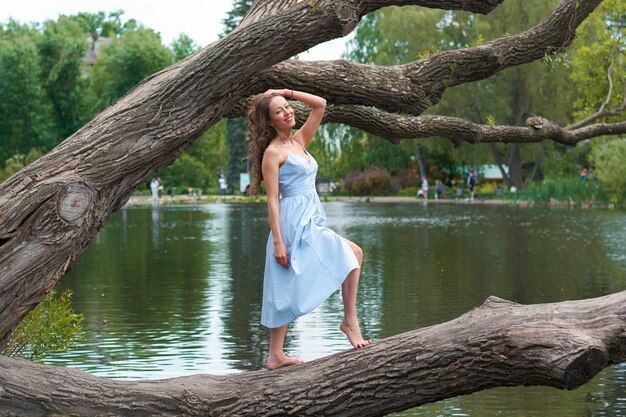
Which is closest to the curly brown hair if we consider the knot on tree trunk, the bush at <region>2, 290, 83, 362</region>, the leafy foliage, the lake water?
the knot on tree trunk

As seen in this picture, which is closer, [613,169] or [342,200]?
[613,169]

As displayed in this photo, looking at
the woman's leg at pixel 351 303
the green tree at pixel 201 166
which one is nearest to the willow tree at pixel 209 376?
the woman's leg at pixel 351 303

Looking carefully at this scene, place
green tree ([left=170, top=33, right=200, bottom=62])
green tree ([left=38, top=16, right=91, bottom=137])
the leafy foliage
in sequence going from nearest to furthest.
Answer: the leafy foliage, green tree ([left=38, top=16, right=91, bottom=137]), green tree ([left=170, top=33, right=200, bottom=62])

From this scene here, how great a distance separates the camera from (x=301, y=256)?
7848 millimetres

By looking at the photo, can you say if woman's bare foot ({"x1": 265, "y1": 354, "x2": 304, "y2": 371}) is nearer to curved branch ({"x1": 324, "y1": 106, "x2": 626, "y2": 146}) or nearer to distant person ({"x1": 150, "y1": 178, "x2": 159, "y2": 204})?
curved branch ({"x1": 324, "y1": 106, "x2": 626, "y2": 146})

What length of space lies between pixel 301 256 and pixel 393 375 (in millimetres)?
962

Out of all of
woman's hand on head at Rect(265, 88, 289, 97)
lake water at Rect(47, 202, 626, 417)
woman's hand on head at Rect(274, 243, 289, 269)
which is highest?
woman's hand on head at Rect(265, 88, 289, 97)

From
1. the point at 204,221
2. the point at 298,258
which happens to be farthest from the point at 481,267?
the point at 204,221

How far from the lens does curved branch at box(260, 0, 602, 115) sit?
29.2 ft

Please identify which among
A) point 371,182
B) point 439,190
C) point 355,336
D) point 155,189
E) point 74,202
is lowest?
point 355,336

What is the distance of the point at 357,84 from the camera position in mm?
9039

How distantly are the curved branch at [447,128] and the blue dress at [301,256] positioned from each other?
1.71 meters

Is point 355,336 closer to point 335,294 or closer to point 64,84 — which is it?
point 335,294

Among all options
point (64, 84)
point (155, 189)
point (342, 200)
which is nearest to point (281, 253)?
point (155, 189)
